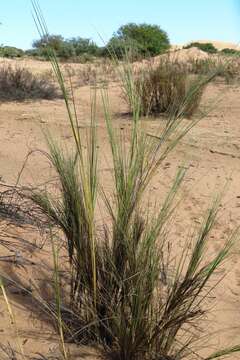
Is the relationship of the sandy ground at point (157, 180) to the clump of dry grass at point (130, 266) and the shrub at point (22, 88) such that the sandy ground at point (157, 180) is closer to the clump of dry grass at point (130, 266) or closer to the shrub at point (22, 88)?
the clump of dry grass at point (130, 266)

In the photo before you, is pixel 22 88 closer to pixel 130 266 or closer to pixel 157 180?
pixel 157 180

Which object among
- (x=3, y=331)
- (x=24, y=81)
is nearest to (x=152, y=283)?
(x=3, y=331)

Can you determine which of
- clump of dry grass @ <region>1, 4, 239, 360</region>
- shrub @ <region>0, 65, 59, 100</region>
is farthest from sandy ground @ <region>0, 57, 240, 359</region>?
shrub @ <region>0, 65, 59, 100</region>

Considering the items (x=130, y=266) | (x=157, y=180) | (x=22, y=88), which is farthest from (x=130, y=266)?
→ (x=22, y=88)

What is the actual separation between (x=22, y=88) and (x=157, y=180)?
19.8 feet

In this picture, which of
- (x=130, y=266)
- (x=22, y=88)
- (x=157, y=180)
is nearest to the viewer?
(x=130, y=266)

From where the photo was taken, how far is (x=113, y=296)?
250 centimetres

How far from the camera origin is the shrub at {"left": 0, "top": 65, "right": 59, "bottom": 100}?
10.8 metres

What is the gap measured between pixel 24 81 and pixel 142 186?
914 cm

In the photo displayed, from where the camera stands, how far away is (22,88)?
11.1 meters

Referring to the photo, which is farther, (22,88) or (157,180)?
(22,88)

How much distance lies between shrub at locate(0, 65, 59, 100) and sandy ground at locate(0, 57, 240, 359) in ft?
1.61

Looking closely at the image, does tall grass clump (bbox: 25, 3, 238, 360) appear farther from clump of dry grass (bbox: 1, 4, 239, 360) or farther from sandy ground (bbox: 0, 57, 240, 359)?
sandy ground (bbox: 0, 57, 240, 359)

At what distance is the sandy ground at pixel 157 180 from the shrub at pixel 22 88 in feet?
1.61
